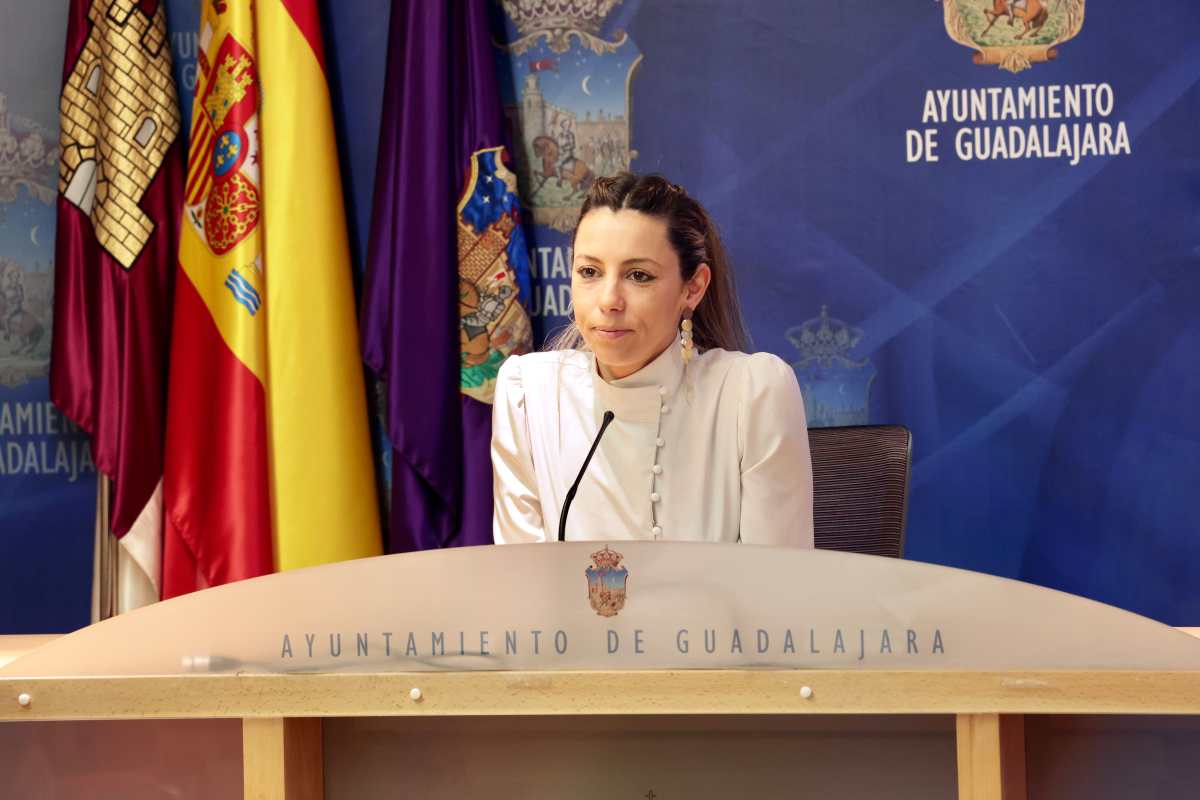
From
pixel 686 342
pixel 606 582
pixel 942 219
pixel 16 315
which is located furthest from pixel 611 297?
pixel 16 315

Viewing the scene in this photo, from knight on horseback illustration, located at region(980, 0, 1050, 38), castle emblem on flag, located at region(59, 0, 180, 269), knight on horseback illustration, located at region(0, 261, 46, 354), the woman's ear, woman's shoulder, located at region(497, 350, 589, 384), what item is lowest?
woman's shoulder, located at region(497, 350, 589, 384)

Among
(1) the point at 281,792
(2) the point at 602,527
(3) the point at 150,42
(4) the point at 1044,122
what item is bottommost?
(1) the point at 281,792

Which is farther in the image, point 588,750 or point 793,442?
point 793,442

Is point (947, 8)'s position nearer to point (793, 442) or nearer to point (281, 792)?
point (793, 442)

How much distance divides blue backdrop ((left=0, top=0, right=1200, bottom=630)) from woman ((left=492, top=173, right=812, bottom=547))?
4.32 ft

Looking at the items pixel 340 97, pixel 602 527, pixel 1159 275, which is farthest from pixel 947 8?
pixel 602 527

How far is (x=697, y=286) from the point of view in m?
1.98

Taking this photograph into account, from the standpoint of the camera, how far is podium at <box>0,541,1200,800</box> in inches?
39.7

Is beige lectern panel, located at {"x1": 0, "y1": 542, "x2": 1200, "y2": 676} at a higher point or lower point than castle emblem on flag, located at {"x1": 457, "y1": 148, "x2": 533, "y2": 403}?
lower

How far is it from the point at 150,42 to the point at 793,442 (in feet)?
7.02

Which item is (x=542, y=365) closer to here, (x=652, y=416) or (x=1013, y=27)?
(x=652, y=416)

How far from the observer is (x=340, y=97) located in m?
3.36

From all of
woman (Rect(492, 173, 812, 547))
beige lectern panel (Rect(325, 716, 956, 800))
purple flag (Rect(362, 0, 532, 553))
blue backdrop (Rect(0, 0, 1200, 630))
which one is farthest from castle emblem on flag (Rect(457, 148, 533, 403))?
beige lectern panel (Rect(325, 716, 956, 800))

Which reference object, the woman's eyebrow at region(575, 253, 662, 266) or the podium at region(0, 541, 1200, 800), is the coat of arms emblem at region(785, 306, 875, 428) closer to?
the woman's eyebrow at region(575, 253, 662, 266)
